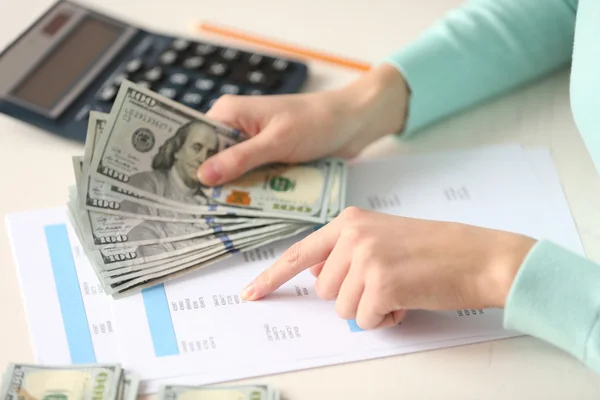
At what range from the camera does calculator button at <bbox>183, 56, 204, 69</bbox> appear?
894 millimetres

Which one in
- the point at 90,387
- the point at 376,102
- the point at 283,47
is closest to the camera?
the point at 90,387

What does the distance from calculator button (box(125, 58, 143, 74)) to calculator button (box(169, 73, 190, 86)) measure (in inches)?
1.6

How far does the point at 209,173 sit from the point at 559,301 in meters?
0.36

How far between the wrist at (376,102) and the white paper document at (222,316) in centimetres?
10

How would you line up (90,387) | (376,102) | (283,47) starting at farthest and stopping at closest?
(283,47), (376,102), (90,387)

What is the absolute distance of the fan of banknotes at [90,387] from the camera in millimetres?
578

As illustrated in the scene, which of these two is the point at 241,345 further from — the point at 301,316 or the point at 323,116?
the point at 323,116

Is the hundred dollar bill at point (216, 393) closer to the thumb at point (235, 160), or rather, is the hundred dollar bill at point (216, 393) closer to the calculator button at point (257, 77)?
the thumb at point (235, 160)

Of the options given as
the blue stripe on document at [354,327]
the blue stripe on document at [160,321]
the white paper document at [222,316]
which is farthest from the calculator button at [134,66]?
the blue stripe on document at [354,327]

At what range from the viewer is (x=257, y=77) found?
88cm

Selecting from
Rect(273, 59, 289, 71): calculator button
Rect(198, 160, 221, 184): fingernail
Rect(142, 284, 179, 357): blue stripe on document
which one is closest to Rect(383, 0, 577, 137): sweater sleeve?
Rect(273, 59, 289, 71): calculator button

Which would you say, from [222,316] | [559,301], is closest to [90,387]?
[222,316]

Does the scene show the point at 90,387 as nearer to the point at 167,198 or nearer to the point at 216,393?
the point at 216,393

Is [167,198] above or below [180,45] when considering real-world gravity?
below
